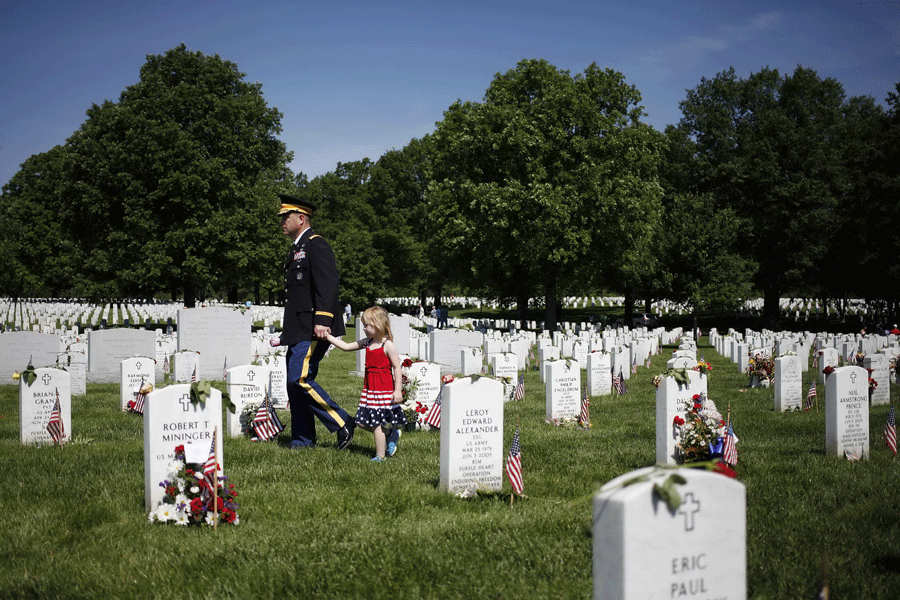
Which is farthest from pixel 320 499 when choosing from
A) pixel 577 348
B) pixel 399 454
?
pixel 577 348

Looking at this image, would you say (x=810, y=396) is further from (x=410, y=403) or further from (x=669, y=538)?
(x=669, y=538)

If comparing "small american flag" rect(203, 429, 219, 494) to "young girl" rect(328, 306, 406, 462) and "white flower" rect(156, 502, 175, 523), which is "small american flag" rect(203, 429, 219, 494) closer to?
"white flower" rect(156, 502, 175, 523)

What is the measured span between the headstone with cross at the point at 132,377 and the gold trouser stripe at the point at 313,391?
17.0ft

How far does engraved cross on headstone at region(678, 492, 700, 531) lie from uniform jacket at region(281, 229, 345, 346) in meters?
5.66

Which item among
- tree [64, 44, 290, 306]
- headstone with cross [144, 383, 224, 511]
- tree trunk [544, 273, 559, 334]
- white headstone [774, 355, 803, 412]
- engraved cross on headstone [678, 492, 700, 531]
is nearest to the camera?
engraved cross on headstone [678, 492, 700, 531]

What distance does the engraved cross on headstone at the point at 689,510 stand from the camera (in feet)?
9.36

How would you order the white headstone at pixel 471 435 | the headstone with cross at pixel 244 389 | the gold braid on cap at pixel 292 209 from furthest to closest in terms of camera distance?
the headstone with cross at pixel 244 389 → the gold braid on cap at pixel 292 209 → the white headstone at pixel 471 435

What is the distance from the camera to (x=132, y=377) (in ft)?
39.3

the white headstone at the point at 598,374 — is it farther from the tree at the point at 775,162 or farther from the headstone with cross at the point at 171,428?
the tree at the point at 775,162

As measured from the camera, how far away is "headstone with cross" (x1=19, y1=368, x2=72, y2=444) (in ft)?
28.6

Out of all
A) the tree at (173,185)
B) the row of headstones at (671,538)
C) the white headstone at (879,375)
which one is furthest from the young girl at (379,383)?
the tree at (173,185)

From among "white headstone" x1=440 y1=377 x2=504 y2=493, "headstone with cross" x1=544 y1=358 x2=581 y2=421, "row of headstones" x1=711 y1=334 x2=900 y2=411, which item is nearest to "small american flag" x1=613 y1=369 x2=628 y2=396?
"row of headstones" x1=711 y1=334 x2=900 y2=411

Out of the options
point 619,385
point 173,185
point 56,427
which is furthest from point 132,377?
point 173,185

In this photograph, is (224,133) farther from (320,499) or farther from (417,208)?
(320,499)
